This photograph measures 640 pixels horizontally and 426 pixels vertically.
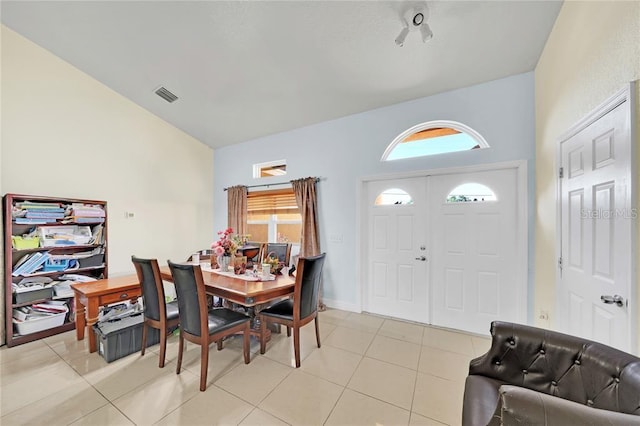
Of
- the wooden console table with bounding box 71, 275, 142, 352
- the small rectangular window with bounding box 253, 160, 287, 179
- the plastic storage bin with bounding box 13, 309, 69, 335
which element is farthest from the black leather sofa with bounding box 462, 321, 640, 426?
the plastic storage bin with bounding box 13, 309, 69, 335

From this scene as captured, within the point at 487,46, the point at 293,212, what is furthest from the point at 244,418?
the point at 487,46

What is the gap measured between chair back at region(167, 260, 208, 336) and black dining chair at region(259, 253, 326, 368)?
2.04ft

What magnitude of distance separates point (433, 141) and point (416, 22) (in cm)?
143

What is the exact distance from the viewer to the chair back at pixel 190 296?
6.31 feet

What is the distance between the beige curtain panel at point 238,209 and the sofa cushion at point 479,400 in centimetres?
391

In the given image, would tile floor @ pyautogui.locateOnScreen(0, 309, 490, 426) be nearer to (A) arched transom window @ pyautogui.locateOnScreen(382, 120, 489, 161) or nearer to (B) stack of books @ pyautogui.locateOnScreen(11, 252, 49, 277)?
(B) stack of books @ pyautogui.locateOnScreen(11, 252, 49, 277)

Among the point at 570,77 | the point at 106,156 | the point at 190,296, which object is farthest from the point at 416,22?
the point at 106,156

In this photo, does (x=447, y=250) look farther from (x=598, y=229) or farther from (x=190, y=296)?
(x=190, y=296)

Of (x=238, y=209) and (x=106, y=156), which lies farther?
(x=238, y=209)

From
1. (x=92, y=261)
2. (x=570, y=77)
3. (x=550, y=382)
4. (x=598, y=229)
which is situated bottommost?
(x=550, y=382)

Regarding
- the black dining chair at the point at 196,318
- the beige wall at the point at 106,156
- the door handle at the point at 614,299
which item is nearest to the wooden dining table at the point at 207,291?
the black dining chair at the point at 196,318

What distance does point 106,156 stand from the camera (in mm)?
3488

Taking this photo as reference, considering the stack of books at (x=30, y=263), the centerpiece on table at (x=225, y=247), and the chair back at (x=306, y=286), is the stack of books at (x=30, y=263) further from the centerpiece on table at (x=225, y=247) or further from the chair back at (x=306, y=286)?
the chair back at (x=306, y=286)

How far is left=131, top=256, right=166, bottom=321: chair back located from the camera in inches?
84.1
